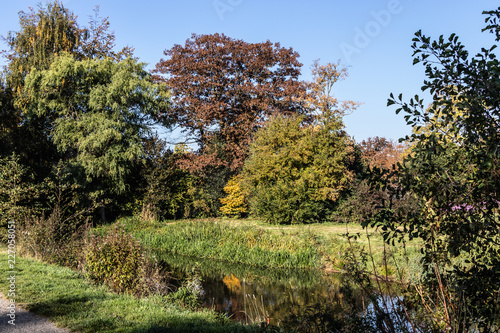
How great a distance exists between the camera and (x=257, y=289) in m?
9.63

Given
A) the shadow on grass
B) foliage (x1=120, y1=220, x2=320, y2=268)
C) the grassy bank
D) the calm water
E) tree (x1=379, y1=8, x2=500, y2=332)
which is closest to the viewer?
tree (x1=379, y1=8, x2=500, y2=332)

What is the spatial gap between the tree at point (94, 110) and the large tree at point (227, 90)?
3.27 m

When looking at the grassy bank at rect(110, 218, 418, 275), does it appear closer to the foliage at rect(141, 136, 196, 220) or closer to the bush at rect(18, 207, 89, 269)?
the bush at rect(18, 207, 89, 269)

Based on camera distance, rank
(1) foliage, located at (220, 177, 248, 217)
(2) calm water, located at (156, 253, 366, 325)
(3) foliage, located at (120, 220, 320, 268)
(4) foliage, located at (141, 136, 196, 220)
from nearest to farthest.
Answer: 1. (2) calm water, located at (156, 253, 366, 325)
2. (3) foliage, located at (120, 220, 320, 268)
3. (4) foliage, located at (141, 136, 196, 220)
4. (1) foliage, located at (220, 177, 248, 217)

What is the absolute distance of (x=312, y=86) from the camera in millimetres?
22625

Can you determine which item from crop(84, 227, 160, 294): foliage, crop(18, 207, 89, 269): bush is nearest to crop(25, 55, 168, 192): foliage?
crop(18, 207, 89, 269): bush

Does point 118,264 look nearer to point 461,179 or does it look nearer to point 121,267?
point 121,267

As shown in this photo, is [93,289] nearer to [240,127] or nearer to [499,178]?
[499,178]

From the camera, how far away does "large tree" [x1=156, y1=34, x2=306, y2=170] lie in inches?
880

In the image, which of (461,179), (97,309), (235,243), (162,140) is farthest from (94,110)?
(461,179)

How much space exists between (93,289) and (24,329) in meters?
1.91

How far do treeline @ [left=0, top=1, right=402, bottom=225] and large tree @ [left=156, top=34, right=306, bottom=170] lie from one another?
0.28 ft

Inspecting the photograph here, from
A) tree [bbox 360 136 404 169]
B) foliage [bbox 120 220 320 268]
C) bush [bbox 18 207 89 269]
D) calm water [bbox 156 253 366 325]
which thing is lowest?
calm water [bbox 156 253 366 325]

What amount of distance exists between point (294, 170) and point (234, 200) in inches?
208
